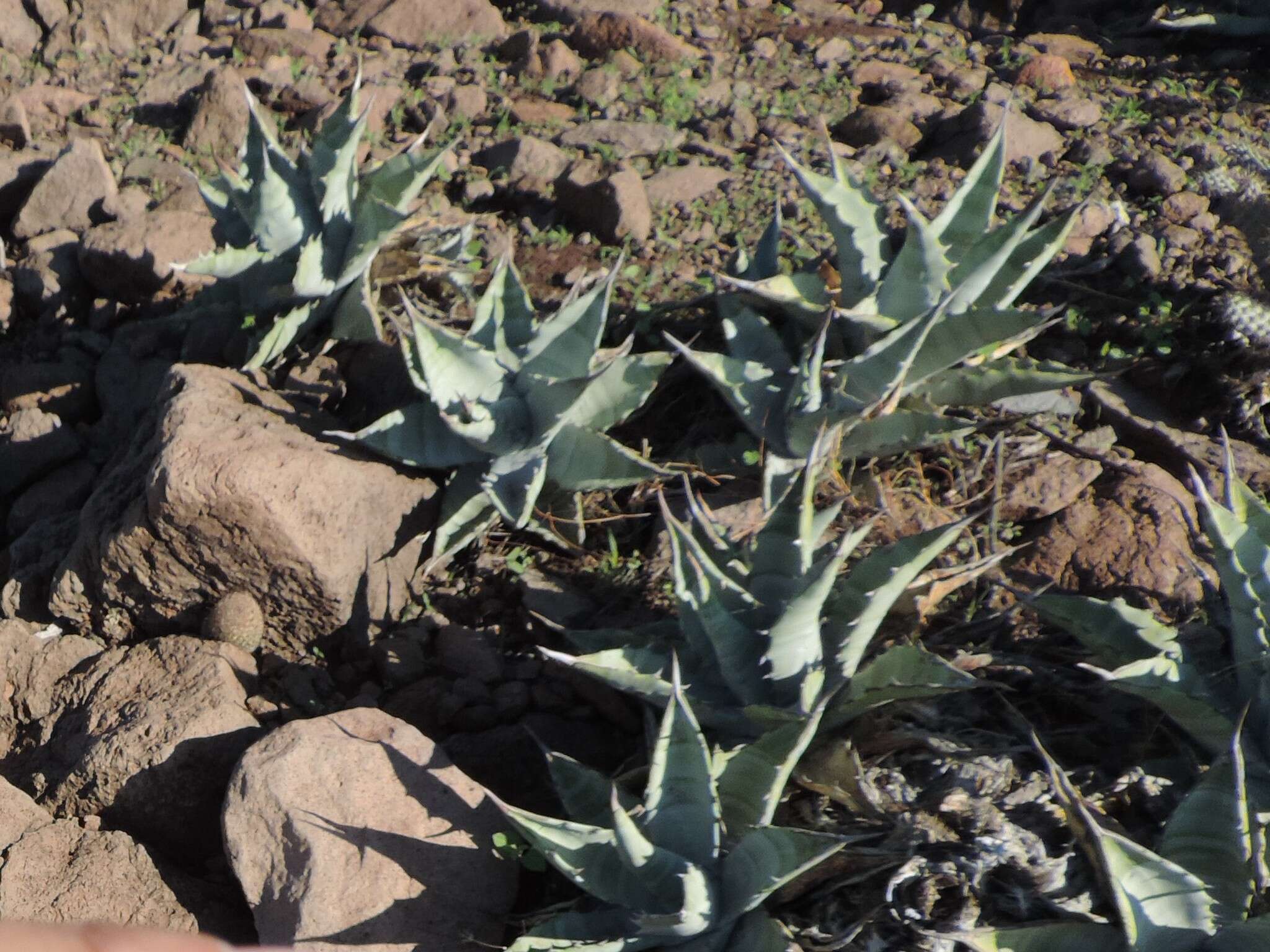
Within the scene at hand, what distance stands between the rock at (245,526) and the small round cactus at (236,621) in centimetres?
3

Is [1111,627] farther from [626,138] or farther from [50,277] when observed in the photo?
[50,277]

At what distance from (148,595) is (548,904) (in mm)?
1446

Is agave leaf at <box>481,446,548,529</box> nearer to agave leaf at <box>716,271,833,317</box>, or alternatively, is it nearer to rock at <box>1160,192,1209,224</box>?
agave leaf at <box>716,271,833,317</box>

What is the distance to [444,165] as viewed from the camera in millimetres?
4398

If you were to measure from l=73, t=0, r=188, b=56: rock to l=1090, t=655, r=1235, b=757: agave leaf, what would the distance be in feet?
16.7

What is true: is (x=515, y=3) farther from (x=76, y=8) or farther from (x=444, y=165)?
(x=76, y=8)

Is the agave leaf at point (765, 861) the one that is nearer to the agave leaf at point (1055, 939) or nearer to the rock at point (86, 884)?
the agave leaf at point (1055, 939)

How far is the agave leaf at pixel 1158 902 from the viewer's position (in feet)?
6.50

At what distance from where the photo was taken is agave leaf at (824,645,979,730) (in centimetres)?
226

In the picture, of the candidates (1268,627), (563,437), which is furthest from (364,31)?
(1268,627)

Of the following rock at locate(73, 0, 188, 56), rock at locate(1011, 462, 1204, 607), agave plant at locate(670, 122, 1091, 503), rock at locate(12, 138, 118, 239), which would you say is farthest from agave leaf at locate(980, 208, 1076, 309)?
rock at locate(73, 0, 188, 56)

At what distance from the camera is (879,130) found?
443cm

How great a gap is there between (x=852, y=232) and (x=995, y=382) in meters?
0.55

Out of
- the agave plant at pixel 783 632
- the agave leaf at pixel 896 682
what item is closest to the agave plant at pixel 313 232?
the agave plant at pixel 783 632
